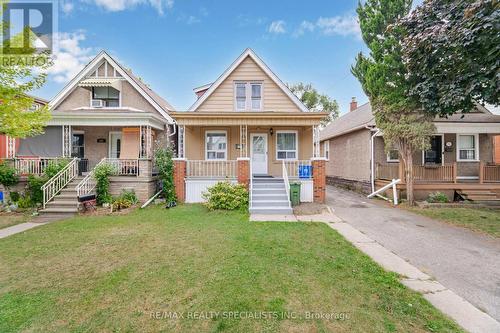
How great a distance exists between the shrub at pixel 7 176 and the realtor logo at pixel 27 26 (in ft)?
19.0

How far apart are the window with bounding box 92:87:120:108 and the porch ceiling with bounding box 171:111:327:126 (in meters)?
5.42

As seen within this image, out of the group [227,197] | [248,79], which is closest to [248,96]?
[248,79]

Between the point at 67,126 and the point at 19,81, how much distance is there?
4.86m

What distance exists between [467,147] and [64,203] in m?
20.6

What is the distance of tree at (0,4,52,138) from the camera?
23.9 feet

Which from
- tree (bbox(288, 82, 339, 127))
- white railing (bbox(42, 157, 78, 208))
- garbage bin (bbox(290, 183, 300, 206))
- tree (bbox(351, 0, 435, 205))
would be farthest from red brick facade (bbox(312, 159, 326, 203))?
tree (bbox(288, 82, 339, 127))

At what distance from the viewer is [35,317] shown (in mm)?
2900

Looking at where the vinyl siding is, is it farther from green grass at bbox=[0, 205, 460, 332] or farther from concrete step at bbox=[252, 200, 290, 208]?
green grass at bbox=[0, 205, 460, 332]

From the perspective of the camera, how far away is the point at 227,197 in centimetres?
954

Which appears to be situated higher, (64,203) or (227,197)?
(227,197)

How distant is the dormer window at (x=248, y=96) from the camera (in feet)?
43.0

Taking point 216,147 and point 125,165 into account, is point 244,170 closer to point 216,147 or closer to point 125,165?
point 216,147

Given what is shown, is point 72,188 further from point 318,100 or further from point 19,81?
point 318,100

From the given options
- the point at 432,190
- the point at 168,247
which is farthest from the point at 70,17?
the point at 432,190
